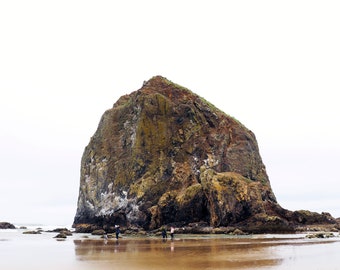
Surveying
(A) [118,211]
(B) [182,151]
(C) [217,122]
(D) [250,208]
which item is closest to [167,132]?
(B) [182,151]

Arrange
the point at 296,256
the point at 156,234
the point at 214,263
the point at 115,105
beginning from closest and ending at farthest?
the point at 214,263 → the point at 296,256 → the point at 156,234 → the point at 115,105

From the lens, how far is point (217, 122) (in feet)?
289

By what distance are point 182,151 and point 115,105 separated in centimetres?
2750

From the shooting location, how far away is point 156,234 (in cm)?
5975

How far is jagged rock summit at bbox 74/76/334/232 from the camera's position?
209ft

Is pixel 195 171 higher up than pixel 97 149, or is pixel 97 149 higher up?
pixel 97 149

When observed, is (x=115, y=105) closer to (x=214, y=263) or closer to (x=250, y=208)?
(x=250, y=208)

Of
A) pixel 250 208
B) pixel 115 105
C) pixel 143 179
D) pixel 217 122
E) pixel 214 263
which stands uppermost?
pixel 115 105

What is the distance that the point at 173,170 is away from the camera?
3054 inches

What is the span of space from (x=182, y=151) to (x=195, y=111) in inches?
427

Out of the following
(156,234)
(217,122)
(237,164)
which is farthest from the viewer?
(217,122)

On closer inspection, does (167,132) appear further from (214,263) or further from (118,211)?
(214,263)

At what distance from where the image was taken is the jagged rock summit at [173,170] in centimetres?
6366

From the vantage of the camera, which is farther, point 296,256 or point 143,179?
point 143,179
